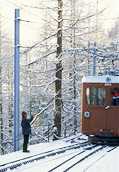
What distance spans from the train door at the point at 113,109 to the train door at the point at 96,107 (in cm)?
22

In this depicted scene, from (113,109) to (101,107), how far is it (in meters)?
0.53

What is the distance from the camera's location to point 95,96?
2502 centimetres

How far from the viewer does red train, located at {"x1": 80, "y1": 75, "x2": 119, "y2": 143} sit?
976 inches

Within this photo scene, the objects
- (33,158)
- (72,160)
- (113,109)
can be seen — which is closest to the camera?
(72,160)

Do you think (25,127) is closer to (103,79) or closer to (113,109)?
(113,109)

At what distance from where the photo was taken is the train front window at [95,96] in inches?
978

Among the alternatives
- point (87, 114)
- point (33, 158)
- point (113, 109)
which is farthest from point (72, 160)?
point (87, 114)

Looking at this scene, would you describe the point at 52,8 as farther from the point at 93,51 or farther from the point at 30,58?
the point at 30,58

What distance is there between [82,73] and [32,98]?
488cm

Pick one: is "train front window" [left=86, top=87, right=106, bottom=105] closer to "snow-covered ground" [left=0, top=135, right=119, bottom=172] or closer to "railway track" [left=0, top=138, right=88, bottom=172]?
"railway track" [left=0, top=138, right=88, bottom=172]

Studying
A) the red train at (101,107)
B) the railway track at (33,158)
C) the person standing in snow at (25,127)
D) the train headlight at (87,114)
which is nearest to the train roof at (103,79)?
the red train at (101,107)

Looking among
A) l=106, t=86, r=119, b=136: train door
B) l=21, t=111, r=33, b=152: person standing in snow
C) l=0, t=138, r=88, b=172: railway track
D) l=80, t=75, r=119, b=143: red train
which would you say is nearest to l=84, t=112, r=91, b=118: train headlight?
l=80, t=75, r=119, b=143: red train

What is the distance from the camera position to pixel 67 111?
37969 mm

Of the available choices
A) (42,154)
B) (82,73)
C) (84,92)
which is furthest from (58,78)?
(82,73)
